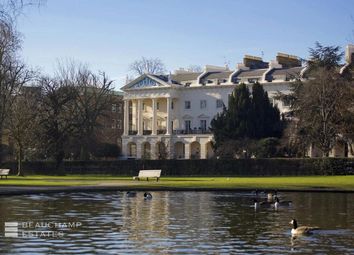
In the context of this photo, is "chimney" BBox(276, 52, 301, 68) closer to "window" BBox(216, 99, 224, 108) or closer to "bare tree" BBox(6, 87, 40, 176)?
"window" BBox(216, 99, 224, 108)

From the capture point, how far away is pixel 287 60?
11250 cm

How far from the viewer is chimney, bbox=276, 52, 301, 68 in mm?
111438

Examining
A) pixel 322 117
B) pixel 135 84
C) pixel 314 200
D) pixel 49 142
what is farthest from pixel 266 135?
pixel 314 200

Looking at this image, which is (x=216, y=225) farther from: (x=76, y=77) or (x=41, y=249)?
(x=76, y=77)

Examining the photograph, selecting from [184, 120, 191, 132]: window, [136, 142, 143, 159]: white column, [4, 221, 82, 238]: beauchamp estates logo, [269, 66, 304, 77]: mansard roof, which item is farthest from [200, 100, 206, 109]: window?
[4, 221, 82, 238]: beauchamp estates logo

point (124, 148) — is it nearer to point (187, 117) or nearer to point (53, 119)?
point (187, 117)

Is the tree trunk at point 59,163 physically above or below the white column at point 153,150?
below

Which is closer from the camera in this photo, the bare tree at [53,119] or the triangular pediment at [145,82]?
the bare tree at [53,119]

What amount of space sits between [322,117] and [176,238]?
5917cm

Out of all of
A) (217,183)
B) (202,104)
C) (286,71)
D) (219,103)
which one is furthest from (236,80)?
(217,183)

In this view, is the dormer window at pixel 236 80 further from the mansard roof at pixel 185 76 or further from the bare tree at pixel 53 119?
the bare tree at pixel 53 119

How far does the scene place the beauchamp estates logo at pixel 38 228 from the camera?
2002 cm

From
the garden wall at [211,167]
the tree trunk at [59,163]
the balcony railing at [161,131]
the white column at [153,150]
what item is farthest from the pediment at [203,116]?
the tree trunk at [59,163]

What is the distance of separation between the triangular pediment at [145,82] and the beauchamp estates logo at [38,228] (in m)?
93.5
